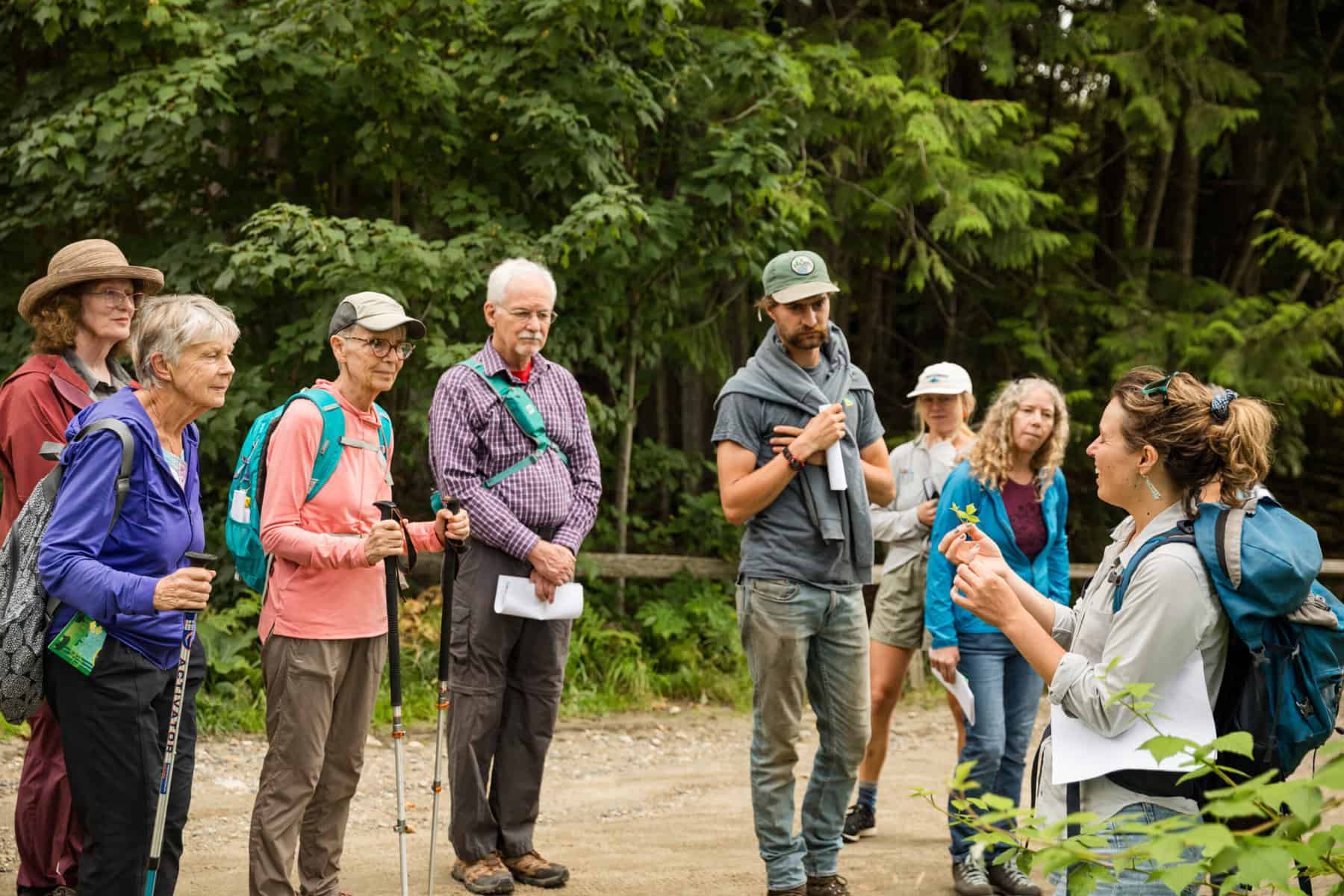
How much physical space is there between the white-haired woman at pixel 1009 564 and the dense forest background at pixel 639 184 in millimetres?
2858

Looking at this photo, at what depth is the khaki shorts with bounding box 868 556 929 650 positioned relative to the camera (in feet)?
18.1

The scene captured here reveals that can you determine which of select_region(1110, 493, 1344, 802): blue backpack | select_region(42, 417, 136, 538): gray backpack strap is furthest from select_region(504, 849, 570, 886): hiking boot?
select_region(1110, 493, 1344, 802): blue backpack

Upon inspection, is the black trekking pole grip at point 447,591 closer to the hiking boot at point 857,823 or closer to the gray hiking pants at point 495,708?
the gray hiking pants at point 495,708

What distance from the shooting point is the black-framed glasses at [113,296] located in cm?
415

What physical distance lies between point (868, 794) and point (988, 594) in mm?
3048

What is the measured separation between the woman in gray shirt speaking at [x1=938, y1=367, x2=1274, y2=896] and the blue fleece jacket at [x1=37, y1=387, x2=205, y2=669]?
2.00 metres

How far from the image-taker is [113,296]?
4.18 m

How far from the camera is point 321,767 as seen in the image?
4.07 metres

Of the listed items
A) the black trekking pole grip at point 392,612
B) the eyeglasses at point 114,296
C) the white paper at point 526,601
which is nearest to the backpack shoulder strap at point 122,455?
the black trekking pole grip at point 392,612

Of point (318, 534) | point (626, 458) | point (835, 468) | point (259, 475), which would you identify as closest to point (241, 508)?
point (259, 475)

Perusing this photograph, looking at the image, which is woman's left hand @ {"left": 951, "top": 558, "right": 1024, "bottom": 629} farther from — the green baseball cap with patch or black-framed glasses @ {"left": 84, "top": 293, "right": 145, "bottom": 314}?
black-framed glasses @ {"left": 84, "top": 293, "right": 145, "bottom": 314}

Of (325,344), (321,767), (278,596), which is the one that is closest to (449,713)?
(321,767)

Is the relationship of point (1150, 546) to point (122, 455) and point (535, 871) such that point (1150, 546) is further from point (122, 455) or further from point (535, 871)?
point (535, 871)

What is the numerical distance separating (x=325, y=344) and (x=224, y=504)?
4.28 ft
